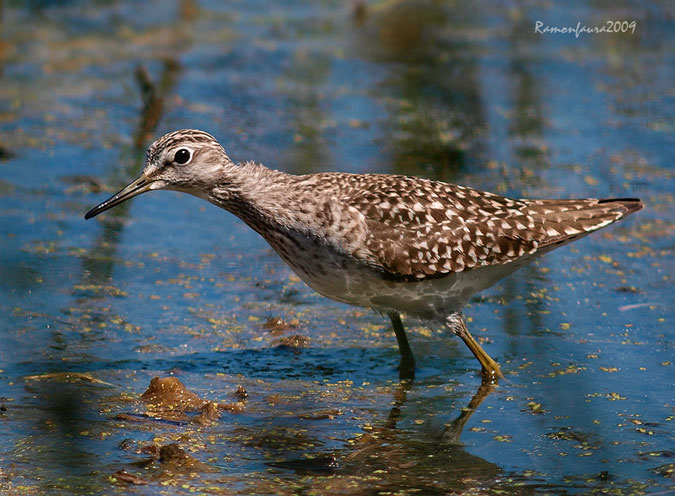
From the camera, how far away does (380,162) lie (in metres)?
11.7

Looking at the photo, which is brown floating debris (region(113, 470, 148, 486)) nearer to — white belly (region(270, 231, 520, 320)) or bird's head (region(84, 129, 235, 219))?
white belly (region(270, 231, 520, 320))

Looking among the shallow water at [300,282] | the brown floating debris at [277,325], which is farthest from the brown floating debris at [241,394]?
the brown floating debris at [277,325]

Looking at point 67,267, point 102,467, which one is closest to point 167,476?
point 102,467

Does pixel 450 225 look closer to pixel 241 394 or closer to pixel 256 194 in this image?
pixel 256 194

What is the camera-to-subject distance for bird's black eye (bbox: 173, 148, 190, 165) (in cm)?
763

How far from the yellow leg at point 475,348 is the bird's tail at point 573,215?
0.88 meters

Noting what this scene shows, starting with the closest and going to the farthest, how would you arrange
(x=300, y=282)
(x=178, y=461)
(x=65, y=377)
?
(x=178, y=461) < (x=65, y=377) < (x=300, y=282)

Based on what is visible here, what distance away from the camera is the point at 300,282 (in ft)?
30.6

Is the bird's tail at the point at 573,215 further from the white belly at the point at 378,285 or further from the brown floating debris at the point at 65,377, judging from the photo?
the brown floating debris at the point at 65,377

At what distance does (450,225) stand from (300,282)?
6.08ft

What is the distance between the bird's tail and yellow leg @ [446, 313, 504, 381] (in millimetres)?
877

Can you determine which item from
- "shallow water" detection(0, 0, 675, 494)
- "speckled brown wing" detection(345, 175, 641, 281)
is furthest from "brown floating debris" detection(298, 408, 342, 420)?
"speckled brown wing" detection(345, 175, 641, 281)

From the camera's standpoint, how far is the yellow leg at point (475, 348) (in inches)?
298

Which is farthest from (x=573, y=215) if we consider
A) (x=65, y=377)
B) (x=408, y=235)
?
(x=65, y=377)
